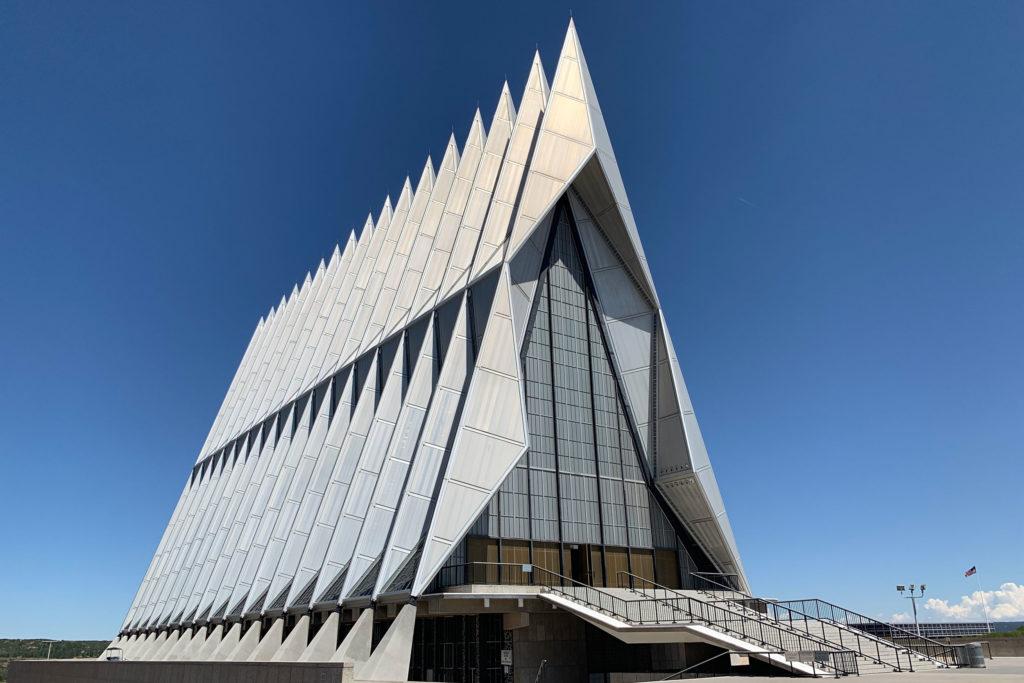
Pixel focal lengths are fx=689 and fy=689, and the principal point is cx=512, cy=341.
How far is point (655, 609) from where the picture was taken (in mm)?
20859

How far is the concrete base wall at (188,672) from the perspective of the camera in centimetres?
1625

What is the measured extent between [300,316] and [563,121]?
97.9ft

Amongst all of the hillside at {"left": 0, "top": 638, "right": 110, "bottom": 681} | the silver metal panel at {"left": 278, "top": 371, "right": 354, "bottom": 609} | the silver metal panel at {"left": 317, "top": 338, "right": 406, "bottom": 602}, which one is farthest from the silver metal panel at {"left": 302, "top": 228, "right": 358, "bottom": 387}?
the hillside at {"left": 0, "top": 638, "right": 110, "bottom": 681}

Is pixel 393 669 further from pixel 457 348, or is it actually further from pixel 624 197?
pixel 624 197

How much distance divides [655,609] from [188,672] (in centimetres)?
1476

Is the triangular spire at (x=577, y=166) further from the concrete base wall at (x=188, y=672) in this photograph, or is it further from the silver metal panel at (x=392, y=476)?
the concrete base wall at (x=188, y=672)

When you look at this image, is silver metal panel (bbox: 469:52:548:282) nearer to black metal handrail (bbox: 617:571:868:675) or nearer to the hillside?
black metal handrail (bbox: 617:571:868:675)

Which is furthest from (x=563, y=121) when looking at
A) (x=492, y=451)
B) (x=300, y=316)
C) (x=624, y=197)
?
(x=300, y=316)

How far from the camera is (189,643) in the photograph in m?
34.6

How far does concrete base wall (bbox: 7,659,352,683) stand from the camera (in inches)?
640

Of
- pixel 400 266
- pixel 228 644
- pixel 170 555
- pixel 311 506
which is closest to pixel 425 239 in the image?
pixel 400 266

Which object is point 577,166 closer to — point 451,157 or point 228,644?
point 451,157

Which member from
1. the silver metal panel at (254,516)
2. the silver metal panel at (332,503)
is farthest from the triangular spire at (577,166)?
the silver metal panel at (254,516)

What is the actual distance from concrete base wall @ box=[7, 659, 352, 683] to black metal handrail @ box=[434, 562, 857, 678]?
613 cm
